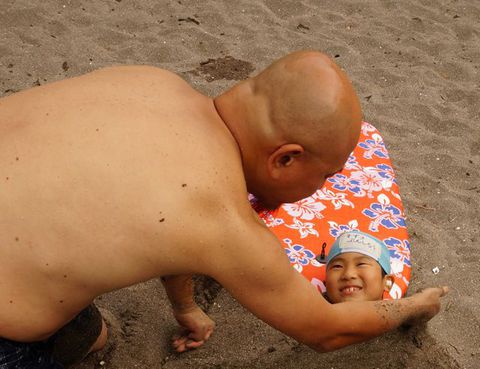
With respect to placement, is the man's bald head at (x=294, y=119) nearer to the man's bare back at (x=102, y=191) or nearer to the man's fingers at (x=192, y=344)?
the man's bare back at (x=102, y=191)

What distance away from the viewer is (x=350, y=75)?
400cm

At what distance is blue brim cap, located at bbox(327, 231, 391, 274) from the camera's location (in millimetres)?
2438

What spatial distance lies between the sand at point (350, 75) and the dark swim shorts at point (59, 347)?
0.78 feet

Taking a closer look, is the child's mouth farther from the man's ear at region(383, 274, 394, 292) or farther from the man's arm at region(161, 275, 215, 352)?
the man's arm at region(161, 275, 215, 352)

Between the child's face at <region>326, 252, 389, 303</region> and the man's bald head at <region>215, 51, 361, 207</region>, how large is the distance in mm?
853

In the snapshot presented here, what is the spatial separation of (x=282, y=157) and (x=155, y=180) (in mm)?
358

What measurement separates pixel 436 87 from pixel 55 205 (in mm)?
3189

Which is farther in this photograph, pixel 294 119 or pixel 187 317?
pixel 187 317

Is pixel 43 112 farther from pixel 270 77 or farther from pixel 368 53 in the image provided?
pixel 368 53

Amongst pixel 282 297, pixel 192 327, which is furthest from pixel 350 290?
pixel 282 297

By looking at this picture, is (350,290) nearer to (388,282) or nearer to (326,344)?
(388,282)

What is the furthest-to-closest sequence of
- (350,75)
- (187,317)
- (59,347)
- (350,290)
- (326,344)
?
(350,75), (350,290), (187,317), (59,347), (326,344)

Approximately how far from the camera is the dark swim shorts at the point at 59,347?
5.39 feet

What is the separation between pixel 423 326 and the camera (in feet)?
7.97
